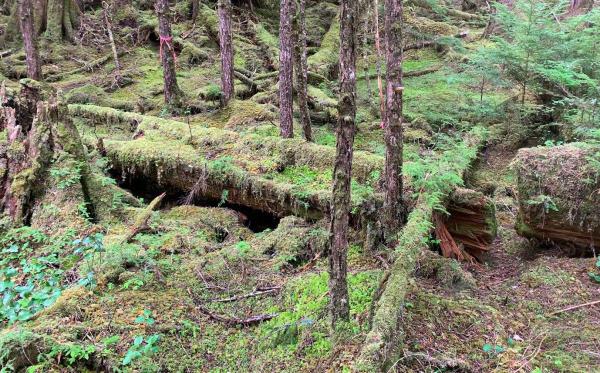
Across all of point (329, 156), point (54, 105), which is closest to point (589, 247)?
point (329, 156)

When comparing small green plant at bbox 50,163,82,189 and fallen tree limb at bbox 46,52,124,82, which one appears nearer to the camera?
small green plant at bbox 50,163,82,189

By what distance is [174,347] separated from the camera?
15.5 feet

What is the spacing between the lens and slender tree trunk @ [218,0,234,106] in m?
11.8

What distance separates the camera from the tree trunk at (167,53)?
12.1m

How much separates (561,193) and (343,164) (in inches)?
180

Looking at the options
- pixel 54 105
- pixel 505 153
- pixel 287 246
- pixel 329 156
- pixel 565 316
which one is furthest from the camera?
pixel 505 153

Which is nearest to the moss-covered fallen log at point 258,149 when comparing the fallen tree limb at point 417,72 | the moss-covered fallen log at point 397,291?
the moss-covered fallen log at point 397,291

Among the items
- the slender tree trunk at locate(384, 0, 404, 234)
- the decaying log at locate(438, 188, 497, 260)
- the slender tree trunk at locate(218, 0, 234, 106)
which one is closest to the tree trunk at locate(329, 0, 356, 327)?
the slender tree trunk at locate(384, 0, 404, 234)

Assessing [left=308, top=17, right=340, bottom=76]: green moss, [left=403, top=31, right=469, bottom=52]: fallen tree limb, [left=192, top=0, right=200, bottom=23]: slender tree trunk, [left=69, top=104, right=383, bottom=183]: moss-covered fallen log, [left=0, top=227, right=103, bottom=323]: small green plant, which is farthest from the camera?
[left=192, top=0, right=200, bottom=23]: slender tree trunk

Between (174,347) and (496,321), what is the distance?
146 inches

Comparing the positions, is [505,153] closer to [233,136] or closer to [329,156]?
[329,156]

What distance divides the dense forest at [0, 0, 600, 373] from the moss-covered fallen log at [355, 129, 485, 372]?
0.03 meters

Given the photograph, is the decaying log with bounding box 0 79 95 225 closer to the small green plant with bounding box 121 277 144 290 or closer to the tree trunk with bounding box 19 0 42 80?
the small green plant with bounding box 121 277 144 290

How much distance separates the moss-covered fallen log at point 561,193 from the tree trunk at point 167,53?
9397 mm
